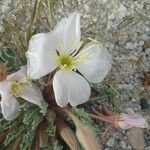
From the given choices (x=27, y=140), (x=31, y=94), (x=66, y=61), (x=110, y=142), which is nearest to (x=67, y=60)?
(x=66, y=61)

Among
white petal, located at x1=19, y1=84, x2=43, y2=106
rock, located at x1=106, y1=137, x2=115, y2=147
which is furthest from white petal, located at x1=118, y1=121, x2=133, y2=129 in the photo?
white petal, located at x1=19, y1=84, x2=43, y2=106

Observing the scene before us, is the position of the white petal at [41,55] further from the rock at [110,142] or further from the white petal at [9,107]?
the rock at [110,142]

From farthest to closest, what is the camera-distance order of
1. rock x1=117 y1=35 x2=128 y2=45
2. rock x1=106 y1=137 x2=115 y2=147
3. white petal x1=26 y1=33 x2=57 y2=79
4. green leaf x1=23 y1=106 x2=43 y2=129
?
rock x1=117 y1=35 x2=128 y2=45
rock x1=106 y1=137 x2=115 y2=147
green leaf x1=23 y1=106 x2=43 y2=129
white petal x1=26 y1=33 x2=57 y2=79

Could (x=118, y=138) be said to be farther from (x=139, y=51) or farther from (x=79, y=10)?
(x=79, y=10)

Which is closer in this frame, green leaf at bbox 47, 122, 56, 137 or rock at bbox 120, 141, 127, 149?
green leaf at bbox 47, 122, 56, 137

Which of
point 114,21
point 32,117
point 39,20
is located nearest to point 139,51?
point 114,21

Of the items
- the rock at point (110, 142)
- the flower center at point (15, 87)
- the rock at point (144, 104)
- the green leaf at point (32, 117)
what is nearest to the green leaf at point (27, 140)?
the green leaf at point (32, 117)

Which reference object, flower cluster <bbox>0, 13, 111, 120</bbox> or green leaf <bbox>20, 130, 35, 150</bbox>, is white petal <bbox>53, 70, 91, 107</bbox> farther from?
green leaf <bbox>20, 130, 35, 150</bbox>
